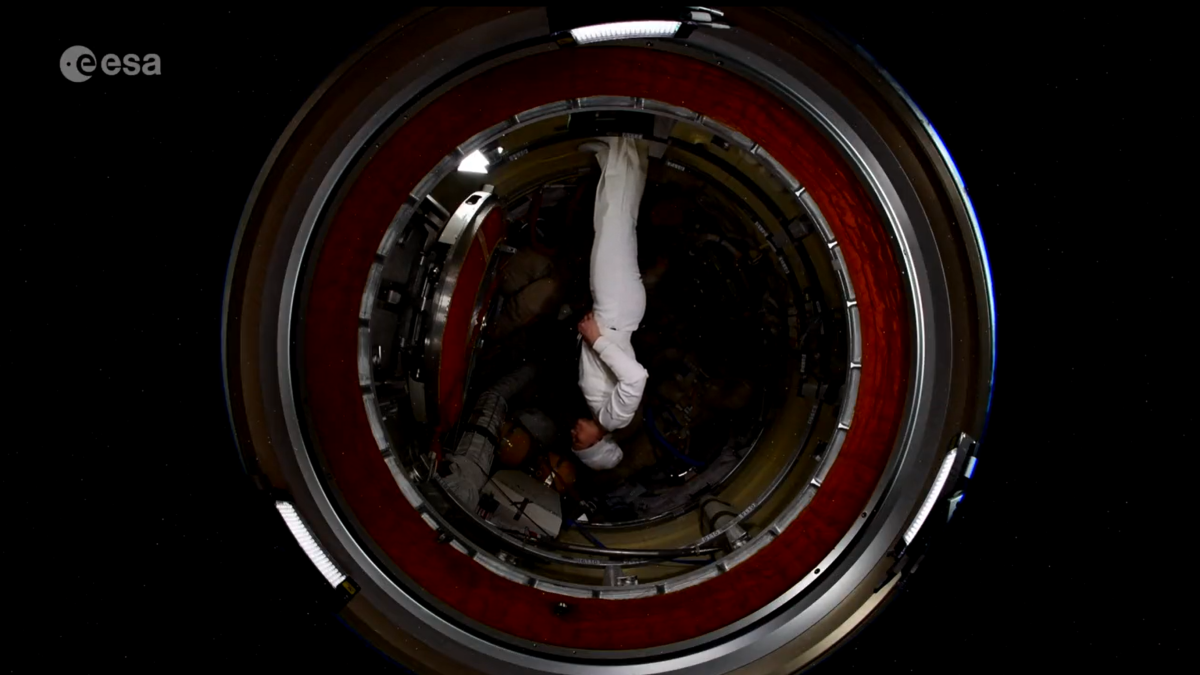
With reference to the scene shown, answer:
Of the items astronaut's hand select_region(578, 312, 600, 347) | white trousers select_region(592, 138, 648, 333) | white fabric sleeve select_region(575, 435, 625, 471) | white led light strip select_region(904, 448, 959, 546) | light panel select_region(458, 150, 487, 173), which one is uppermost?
light panel select_region(458, 150, 487, 173)

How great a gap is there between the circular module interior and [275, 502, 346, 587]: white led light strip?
11 mm

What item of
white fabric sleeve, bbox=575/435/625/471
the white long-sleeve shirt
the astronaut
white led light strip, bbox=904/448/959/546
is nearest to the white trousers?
the astronaut

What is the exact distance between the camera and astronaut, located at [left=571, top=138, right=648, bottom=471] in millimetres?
3549

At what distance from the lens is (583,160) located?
12.0ft

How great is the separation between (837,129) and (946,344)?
1.02 meters

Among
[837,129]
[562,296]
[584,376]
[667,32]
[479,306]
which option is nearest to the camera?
[667,32]

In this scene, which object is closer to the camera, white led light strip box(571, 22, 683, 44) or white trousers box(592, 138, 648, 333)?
white led light strip box(571, 22, 683, 44)

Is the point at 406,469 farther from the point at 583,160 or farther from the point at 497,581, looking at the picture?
the point at 583,160

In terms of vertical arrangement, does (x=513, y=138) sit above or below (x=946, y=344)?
above

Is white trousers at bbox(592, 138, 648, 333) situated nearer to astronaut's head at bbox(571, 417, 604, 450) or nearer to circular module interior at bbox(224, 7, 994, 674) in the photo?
circular module interior at bbox(224, 7, 994, 674)

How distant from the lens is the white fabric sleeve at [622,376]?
3.69 meters

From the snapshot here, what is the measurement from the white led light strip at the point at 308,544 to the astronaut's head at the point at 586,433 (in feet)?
5.26

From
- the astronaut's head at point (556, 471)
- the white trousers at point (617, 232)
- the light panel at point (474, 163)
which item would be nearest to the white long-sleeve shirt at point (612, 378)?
the white trousers at point (617, 232)

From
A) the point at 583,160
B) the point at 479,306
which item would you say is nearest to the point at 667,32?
the point at 583,160
